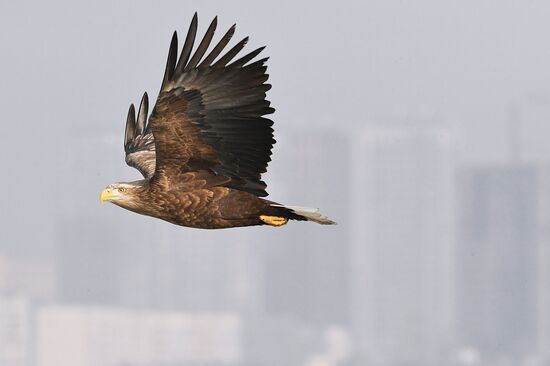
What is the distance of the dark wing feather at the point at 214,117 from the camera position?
34.9ft

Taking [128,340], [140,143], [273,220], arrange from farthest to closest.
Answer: [128,340] < [140,143] < [273,220]

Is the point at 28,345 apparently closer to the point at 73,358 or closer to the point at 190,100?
the point at 73,358

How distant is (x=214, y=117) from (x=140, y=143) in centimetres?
223

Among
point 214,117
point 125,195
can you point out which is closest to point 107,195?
point 125,195

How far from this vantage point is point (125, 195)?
10945 mm

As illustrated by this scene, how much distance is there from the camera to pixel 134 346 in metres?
180

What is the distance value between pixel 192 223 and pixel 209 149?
57cm

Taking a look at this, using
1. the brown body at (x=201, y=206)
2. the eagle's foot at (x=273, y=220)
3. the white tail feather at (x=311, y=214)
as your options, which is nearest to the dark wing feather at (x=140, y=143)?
the brown body at (x=201, y=206)

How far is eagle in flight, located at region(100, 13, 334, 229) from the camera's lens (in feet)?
35.2

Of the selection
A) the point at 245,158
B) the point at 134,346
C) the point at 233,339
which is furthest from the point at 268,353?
the point at 245,158

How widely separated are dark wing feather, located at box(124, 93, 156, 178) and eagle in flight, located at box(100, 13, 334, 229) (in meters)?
1.30

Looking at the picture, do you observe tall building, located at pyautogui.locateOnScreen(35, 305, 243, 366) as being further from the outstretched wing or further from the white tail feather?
the white tail feather

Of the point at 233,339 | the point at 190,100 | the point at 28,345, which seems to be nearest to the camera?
the point at 190,100

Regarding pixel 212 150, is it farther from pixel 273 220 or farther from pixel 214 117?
pixel 273 220
